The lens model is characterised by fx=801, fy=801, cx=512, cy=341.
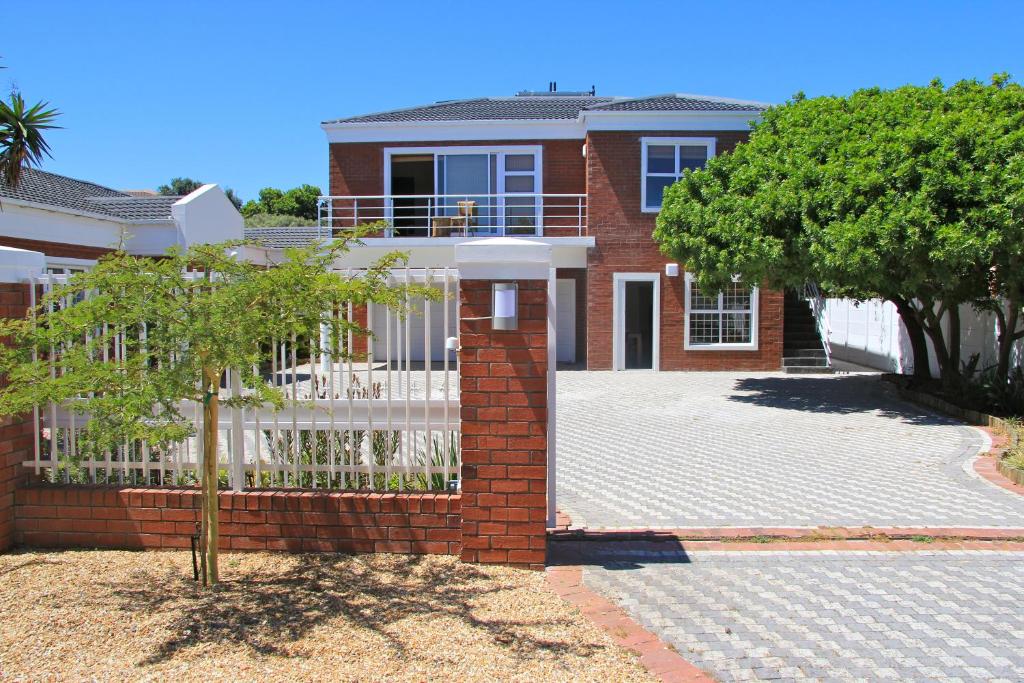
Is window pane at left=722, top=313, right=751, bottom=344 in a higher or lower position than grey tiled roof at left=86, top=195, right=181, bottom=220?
lower

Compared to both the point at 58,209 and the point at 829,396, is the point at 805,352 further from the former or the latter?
the point at 58,209

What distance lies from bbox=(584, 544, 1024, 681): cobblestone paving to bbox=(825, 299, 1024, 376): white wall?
11.6 metres

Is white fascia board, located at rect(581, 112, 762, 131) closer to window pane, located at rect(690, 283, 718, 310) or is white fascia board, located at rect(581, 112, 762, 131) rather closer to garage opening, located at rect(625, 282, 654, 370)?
window pane, located at rect(690, 283, 718, 310)

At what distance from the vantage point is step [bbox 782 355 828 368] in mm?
19891

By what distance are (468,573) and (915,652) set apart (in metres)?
2.58

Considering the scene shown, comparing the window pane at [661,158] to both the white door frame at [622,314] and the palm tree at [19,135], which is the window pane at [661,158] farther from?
the palm tree at [19,135]

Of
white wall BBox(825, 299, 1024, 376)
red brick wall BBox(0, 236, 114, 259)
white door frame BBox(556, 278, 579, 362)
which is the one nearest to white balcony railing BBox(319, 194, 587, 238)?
white door frame BBox(556, 278, 579, 362)

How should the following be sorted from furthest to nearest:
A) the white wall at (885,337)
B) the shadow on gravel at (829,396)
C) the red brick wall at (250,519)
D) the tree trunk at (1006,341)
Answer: the white wall at (885,337), the shadow on gravel at (829,396), the tree trunk at (1006,341), the red brick wall at (250,519)

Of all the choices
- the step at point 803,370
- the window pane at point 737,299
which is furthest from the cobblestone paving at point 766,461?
the window pane at point 737,299

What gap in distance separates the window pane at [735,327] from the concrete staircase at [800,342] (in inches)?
42.3

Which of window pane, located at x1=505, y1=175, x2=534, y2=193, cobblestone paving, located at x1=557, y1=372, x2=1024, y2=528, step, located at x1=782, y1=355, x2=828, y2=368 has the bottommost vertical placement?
cobblestone paving, located at x1=557, y1=372, x2=1024, y2=528

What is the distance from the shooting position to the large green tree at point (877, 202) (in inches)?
447

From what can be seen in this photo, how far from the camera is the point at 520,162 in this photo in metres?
21.5

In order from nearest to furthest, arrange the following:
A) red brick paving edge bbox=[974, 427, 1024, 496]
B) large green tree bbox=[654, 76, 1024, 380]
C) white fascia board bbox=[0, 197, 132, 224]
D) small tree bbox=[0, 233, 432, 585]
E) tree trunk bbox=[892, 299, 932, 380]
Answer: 1. small tree bbox=[0, 233, 432, 585]
2. red brick paving edge bbox=[974, 427, 1024, 496]
3. large green tree bbox=[654, 76, 1024, 380]
4. white fascia board bbox=[0, 197, 132, 224]
5. tree trunk bbox=[892, 299, 932, 380]
